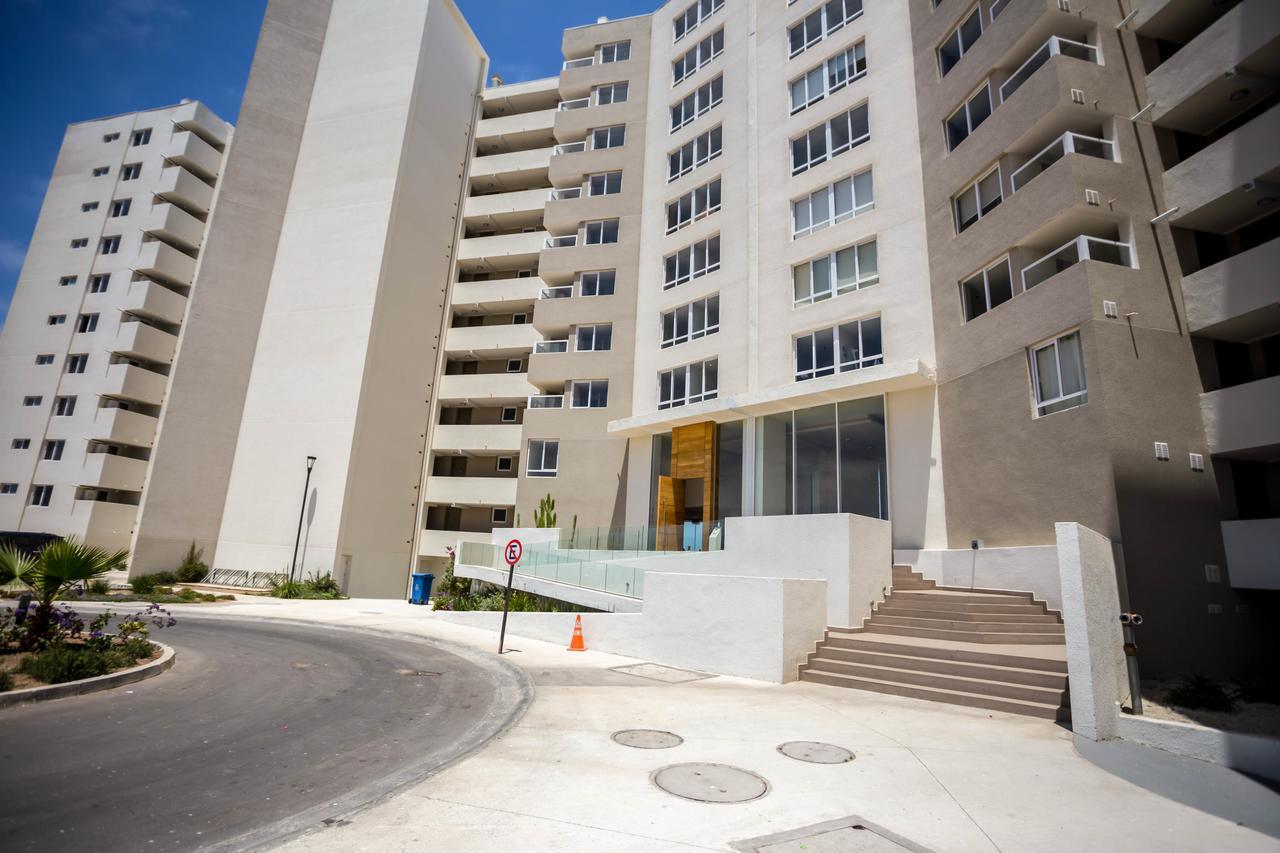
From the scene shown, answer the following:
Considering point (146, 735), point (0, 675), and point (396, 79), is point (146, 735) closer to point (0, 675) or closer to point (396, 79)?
point (0, 675)

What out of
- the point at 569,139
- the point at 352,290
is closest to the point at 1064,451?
the point at 569,139

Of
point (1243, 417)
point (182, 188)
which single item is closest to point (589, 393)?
point (1243, 417)

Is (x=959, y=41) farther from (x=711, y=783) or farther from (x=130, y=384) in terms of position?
(x=130, y=384)

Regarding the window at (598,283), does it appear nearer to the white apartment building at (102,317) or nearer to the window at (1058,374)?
the window at (1058,374)

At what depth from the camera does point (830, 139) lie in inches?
1006

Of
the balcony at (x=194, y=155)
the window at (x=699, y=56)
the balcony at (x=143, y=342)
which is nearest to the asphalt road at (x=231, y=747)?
Result: the window at (x=699, y=56)

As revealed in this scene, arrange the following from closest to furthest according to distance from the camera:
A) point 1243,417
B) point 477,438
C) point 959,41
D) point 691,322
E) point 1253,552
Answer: point 1253,552 → point 1243,417 → point 959,41 → point 691,322 → point 477,438

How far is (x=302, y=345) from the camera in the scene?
3722 centimetres

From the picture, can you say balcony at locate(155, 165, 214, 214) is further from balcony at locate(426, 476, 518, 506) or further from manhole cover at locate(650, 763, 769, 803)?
manhole cover at locate(650, 763, 769, 803)

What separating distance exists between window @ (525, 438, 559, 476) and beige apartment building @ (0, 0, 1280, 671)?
0.22 meters

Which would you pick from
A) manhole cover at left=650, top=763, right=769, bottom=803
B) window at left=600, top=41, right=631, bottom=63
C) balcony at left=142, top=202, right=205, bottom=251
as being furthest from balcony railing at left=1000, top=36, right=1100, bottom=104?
balcony at left=142, top=202, right=205, bottom=251

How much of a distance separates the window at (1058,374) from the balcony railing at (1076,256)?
194cm

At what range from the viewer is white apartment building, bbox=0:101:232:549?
40.5 metres

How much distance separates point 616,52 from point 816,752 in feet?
130
